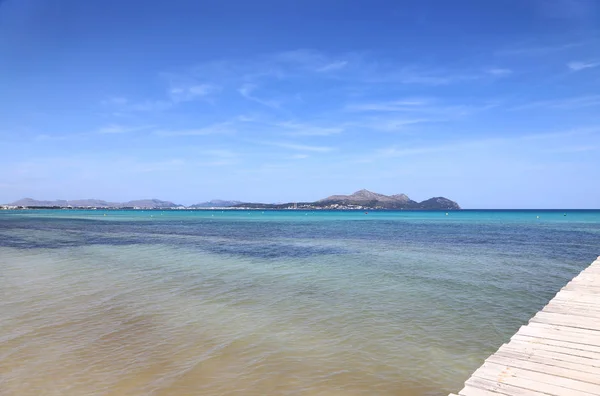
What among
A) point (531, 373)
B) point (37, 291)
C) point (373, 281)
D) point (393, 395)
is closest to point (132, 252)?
point (37, 291)

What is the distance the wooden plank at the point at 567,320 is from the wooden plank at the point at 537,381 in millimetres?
2946

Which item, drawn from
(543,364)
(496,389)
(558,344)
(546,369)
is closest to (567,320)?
(558,344)

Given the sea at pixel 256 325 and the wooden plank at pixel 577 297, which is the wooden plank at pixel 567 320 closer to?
the sea at pixel 256 325

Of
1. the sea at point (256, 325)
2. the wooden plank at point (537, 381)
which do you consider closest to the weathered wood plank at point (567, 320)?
the sea at point (256, 325)

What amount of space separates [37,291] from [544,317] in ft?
53.8

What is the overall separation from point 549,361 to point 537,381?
95 centimetres

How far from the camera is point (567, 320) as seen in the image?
840 cm

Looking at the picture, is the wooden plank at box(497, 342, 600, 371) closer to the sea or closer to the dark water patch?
the sea

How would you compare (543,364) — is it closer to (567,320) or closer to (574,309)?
(567,320)

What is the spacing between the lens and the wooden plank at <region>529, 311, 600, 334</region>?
26.0ft

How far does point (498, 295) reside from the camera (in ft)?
46.2

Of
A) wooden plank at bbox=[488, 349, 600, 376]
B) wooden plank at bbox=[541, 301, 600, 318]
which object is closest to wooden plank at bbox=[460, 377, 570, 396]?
wooden plank at bbox=[488, 349, 600, 376]

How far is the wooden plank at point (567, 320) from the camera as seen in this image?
793 cm

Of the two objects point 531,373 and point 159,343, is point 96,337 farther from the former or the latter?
point 531,373
